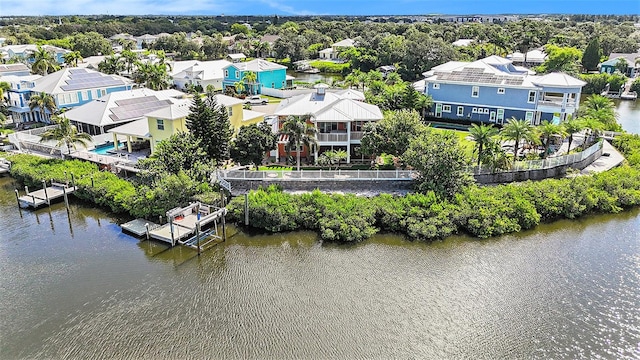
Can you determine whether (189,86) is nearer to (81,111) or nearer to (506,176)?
(81,111)

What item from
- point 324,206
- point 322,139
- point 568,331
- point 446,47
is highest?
point 446,47

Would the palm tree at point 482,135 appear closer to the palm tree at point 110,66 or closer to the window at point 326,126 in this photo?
the window at point 326,126

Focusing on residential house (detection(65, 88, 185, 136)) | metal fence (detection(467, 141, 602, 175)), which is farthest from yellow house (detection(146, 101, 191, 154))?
metal fence (detection(467, 141, 602, 175))

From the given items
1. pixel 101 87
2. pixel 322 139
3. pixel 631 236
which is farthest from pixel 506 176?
pixel 101 87

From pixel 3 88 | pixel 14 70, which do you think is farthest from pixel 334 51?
pixel 3 88

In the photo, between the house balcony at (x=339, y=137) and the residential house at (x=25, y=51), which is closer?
the house balcony at (x=339, y=137)

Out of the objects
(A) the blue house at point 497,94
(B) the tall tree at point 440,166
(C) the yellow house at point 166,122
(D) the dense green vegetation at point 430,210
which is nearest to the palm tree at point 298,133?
(D) the dense green vegetation at point 430,210
